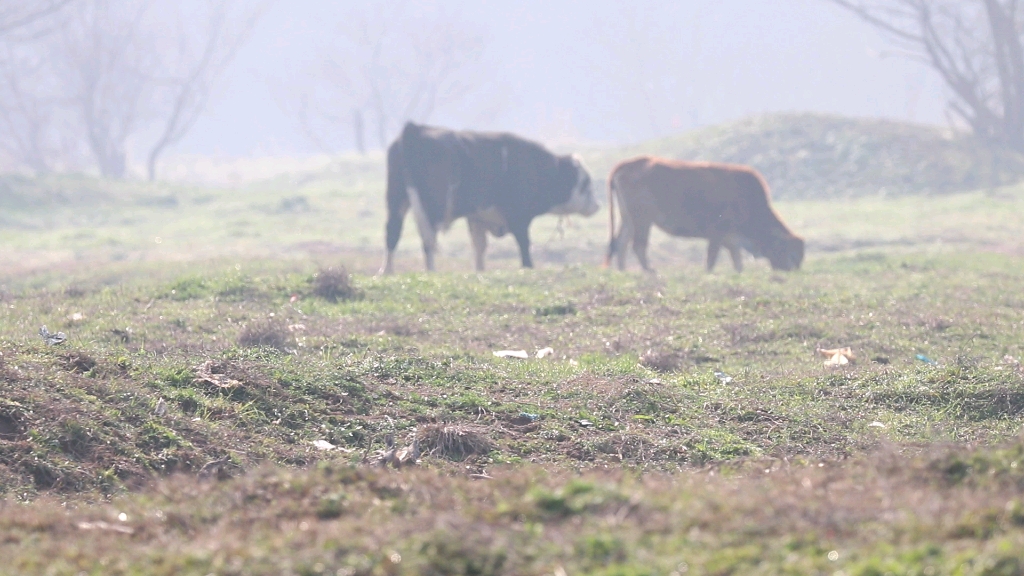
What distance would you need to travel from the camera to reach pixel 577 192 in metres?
21.6

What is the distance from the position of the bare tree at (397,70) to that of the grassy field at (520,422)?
43966mm

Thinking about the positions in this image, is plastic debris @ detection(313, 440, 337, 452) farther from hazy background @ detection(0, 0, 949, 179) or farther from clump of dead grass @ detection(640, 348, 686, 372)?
hazy background @ detection(0, 0, 949, 179)

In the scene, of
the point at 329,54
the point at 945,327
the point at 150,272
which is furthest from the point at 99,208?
the point at 329,54

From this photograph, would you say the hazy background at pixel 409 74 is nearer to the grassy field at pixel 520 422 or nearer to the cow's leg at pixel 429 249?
the cow's leg at pixel 429 249

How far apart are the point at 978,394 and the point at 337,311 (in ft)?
20.8

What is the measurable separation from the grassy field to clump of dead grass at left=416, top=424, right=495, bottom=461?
18 millimetres

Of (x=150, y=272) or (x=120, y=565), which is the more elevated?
(x=120, y=565)

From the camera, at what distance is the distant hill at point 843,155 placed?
107 feet

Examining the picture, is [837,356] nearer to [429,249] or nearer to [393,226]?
[429,249]

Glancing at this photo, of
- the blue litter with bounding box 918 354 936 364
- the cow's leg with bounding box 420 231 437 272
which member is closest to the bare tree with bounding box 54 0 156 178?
the cow's leg with bounding box 420 231 437 272

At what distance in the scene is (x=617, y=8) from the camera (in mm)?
100562

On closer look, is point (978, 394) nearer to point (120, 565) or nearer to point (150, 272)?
point (120, 565)

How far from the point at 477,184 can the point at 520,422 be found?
38.2ft

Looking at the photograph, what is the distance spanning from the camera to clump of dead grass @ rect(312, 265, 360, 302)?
13320 millimetres
